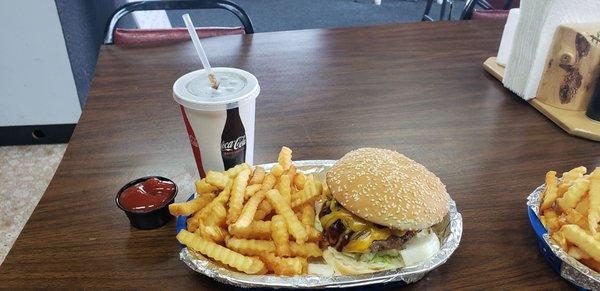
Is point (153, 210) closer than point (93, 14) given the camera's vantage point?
A: Yes

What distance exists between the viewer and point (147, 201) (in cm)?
97

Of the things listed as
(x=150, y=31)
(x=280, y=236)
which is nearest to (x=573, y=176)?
(x=280, y=236)

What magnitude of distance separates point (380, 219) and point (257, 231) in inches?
9.2

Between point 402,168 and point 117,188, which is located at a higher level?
point 402,168

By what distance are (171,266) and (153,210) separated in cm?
13

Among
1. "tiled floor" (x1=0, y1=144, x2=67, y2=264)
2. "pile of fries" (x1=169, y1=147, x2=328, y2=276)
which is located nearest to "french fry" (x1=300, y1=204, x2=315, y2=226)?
"pile of fries" (x1=169, y1=147, x2=328, y2=276)

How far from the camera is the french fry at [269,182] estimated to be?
36.2 inches

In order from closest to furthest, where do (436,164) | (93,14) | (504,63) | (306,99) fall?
(436,164), (306,99), (504,63), (93,14)

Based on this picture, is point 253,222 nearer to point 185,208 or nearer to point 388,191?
point 185,208

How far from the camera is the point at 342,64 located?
1.79 meters

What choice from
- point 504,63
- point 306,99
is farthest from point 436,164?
point 504,63

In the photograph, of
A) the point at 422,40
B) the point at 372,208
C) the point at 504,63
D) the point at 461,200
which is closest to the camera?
the point at 372,208

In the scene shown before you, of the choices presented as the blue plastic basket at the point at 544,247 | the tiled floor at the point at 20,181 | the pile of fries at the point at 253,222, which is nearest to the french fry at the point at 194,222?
the pile of fries at the point at 253,222

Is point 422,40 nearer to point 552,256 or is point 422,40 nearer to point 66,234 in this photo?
point 552,256
